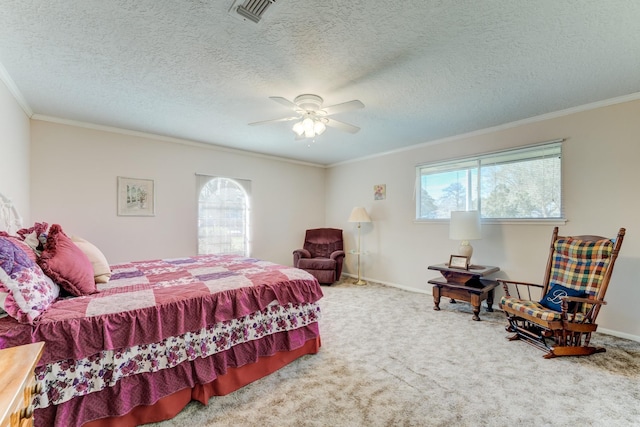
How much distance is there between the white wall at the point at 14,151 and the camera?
248 centimetres

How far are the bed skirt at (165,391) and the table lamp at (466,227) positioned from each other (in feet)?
8.43

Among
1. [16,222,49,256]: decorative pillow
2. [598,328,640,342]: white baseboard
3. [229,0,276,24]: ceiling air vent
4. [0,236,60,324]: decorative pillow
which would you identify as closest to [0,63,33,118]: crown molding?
[16,222,49,256]: decorative pillow

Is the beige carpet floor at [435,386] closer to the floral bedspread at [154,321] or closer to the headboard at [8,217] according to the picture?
the floral bedspread at [154,321]

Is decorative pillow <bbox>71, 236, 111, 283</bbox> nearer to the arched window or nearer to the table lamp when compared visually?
the arched window

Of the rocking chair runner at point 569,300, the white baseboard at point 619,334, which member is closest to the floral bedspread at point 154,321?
the rocking chair runner at point 569,300

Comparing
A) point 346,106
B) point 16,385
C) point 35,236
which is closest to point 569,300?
point 346,106

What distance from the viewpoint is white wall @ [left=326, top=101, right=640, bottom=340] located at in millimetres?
2861

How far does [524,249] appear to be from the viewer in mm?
3525

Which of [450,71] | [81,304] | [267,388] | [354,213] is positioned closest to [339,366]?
[267,388]

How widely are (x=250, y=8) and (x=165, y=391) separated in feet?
7.74

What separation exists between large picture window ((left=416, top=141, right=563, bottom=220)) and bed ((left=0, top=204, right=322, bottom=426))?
2866 millimetres

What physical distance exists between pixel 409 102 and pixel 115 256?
4234 millimetres

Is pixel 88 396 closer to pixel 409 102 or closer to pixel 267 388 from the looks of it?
pixel 267 388

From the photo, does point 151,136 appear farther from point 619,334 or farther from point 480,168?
point 619,334
